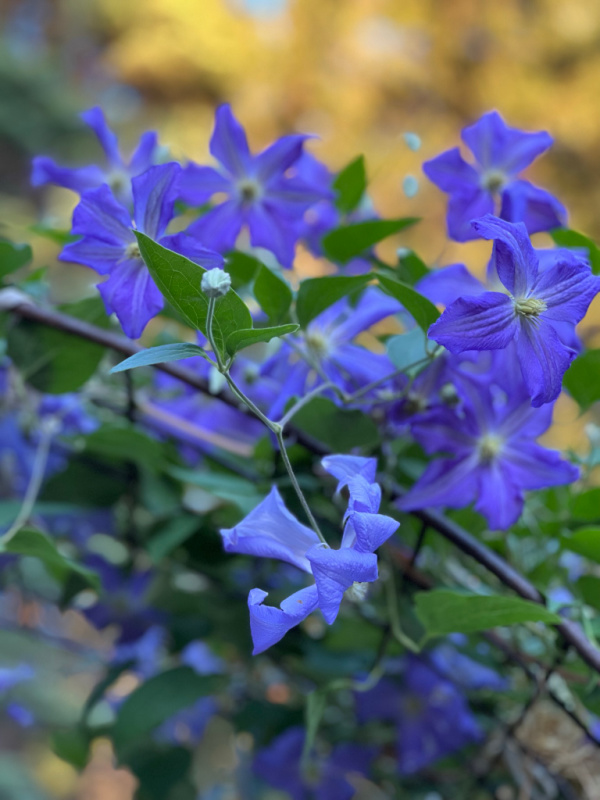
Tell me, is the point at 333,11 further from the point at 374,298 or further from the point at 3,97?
the point at 374,298

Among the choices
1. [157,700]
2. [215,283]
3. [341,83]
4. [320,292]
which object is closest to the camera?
[215,283]

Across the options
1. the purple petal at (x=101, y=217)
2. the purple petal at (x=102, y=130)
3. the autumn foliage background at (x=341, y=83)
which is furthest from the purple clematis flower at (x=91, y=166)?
the autumn foliage background at (x=341, y=83)

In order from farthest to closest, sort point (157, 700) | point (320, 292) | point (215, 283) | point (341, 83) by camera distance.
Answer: point (341, 83), point (157, 700), point (320, 292), point (215, 283)

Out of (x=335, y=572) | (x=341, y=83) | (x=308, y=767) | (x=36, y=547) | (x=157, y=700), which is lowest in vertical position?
(x=341, y=83)

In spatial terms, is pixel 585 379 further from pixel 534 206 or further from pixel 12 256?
pixel 12 256

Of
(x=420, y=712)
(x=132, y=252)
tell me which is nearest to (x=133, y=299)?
(x=132, y=252)

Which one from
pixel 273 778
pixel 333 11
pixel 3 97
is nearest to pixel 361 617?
pixel 273 778
